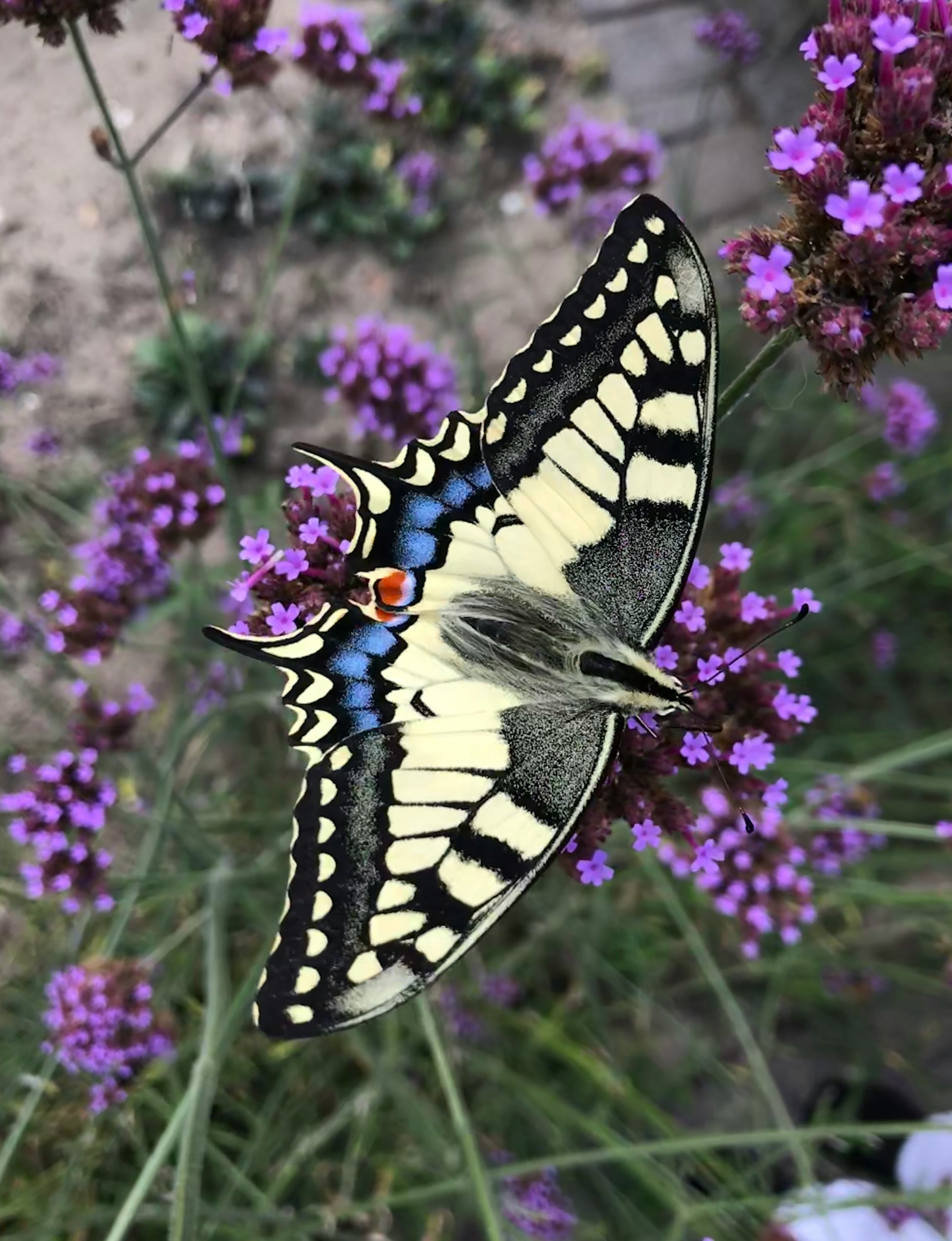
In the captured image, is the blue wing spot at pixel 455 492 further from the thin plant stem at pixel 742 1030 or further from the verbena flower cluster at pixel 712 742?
the thin plant stem at pixel 742 1030

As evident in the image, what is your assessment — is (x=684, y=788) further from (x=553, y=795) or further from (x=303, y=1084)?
(x=553, y=795)

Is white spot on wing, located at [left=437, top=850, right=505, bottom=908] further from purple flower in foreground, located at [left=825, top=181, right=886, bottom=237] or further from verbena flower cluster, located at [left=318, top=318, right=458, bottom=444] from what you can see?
verbena flower cluster, located at [left=318, top=318, right=458, bottom=444]

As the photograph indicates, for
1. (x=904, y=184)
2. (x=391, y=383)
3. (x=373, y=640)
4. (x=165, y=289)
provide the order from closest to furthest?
1. (x=904, y=184)
2. (x=373, y=640)
3. (x=165, y=289)
4. (x=391, y=383)

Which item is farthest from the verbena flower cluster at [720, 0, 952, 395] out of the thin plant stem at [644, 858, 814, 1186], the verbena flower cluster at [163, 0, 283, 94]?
the thin plant stem at [644, 858, 814, 1186]

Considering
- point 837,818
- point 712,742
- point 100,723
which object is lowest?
point 837,818

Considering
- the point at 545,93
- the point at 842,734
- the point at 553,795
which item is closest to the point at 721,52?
the point at 545,93

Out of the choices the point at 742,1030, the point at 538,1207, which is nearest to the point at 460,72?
the point at 742,1030

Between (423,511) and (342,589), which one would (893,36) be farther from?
(342,589)
